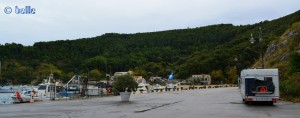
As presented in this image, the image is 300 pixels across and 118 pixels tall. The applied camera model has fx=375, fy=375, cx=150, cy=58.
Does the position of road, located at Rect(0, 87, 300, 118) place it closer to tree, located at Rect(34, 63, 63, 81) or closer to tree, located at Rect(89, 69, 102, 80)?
tree, located at Rect(34, 63, 63, 81)

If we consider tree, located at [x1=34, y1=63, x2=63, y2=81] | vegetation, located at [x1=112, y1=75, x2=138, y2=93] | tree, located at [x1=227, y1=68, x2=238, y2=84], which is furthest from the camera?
tree, located at [x1=34, y1=63, x2=63, y2=81]

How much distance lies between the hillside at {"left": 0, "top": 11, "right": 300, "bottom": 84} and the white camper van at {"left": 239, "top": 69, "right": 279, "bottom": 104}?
265ft

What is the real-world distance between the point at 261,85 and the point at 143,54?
469 ft

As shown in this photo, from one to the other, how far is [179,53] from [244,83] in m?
150

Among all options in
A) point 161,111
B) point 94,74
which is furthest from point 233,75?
point 161,111

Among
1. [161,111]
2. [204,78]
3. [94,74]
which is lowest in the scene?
[161,111]

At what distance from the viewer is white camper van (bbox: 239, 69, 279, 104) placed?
77.3 ft

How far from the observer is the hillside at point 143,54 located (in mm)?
129875

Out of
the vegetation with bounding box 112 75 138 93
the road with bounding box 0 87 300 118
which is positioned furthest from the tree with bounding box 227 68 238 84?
the road with bounding box 0 87 300 118

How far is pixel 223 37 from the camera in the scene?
168 metres

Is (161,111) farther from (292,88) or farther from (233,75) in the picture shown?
(233,75)

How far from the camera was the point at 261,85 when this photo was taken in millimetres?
23672

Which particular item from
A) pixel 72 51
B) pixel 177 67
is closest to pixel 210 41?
pixel 177 67

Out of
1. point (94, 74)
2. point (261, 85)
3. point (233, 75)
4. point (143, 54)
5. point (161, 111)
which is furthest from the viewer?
point (143, 54)
